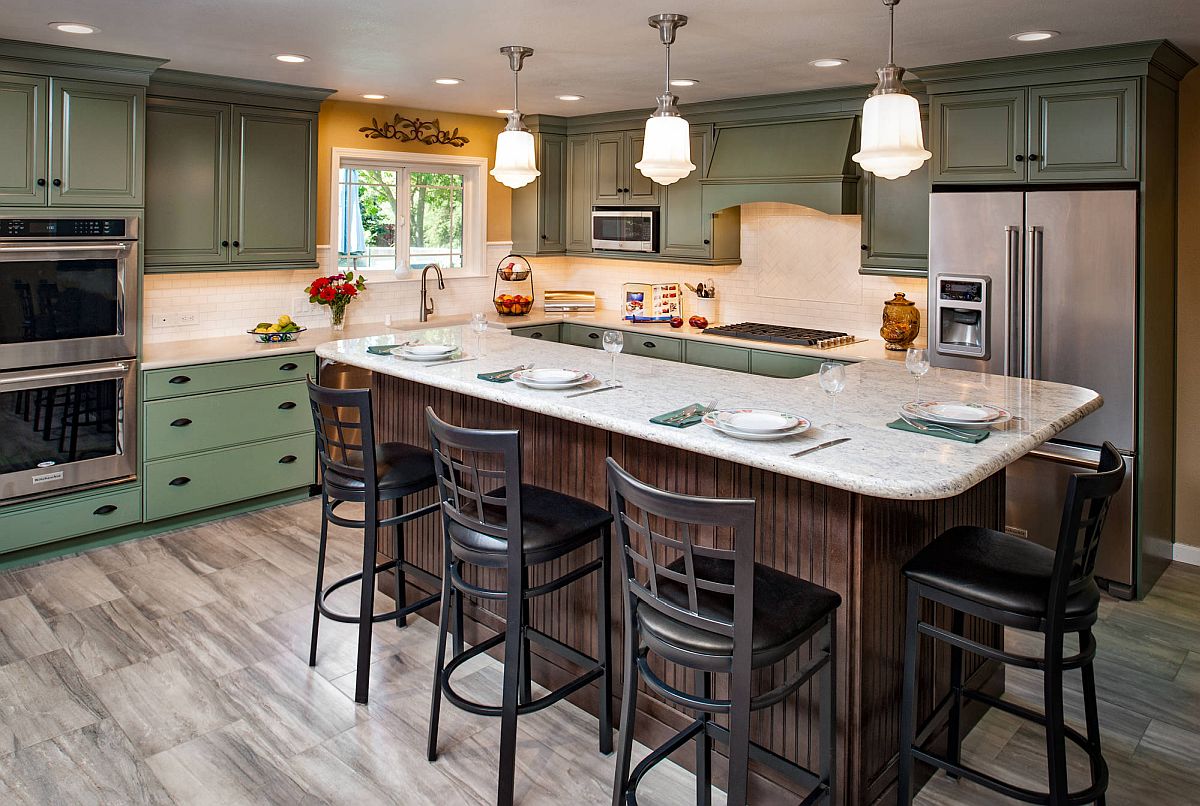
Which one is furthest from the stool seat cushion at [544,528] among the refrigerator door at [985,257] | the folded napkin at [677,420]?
the refrigerator door at [985,257]

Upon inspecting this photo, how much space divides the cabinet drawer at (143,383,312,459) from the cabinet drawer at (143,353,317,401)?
40 millimetres

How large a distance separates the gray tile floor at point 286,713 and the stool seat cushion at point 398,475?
72 centimetres

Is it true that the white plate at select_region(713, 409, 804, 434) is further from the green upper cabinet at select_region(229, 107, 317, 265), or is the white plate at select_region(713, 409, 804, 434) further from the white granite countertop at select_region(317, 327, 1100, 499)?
the green upper cabinet at select_region(229, 107, 317, 265)

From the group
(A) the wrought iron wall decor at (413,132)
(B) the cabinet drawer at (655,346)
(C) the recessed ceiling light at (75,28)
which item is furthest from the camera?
(A) the wrought iron wall decor at (413,132)

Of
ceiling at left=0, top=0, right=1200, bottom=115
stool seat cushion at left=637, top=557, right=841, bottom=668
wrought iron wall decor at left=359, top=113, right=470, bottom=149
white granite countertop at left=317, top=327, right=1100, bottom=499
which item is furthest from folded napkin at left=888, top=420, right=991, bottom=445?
wrought iron wall decor at left=359, top=113, right=470, bottom=149

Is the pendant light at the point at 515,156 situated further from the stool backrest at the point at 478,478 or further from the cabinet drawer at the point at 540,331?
the cabinet drawer at the point at 540,331

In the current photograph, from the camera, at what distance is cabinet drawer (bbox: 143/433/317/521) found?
4.77 metres

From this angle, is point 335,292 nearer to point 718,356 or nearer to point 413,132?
point 413,132

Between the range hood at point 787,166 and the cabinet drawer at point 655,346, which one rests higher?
the range hood at point 787,166

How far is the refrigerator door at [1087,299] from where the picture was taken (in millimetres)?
3875

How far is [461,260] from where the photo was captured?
6746mm

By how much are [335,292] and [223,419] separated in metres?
1.10

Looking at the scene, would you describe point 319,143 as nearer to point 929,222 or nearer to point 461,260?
point 461,260

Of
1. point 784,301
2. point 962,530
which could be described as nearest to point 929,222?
point 784,301
